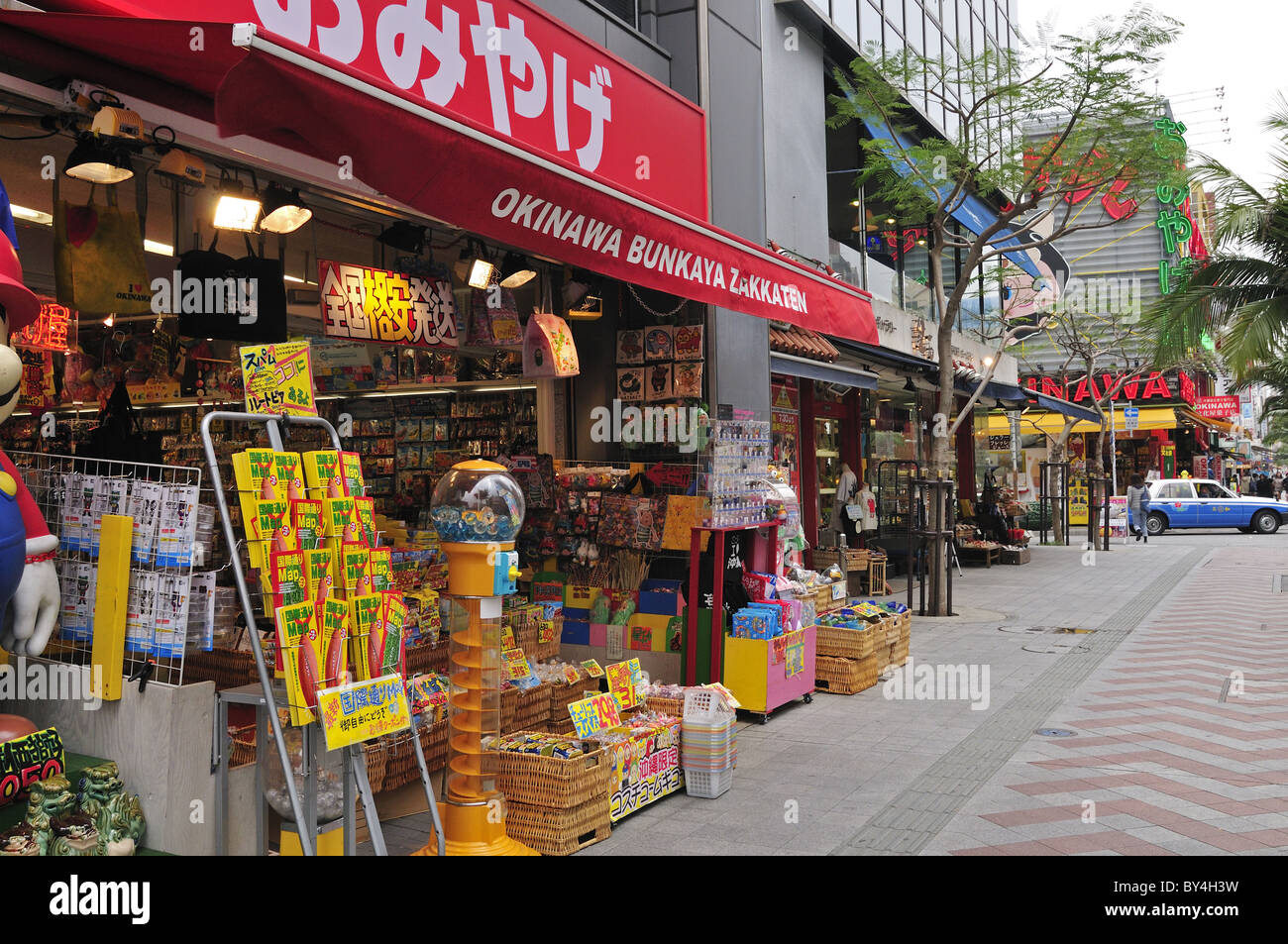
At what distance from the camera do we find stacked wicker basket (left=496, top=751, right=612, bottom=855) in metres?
4.81

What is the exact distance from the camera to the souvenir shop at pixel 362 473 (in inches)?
144

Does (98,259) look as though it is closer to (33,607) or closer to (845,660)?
(33,607)

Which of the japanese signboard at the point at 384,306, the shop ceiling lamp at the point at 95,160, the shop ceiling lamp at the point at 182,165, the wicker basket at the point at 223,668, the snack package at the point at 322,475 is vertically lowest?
the wicker basket at the point at 223,668

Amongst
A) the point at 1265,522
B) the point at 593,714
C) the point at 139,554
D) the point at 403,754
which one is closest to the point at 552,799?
the point at 593,714

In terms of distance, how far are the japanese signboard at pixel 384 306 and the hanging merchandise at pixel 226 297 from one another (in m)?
0.63

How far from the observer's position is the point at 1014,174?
12281 mm

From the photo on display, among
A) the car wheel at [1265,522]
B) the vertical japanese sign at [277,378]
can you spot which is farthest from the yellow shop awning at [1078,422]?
the vertical japanese sign at [277,378]

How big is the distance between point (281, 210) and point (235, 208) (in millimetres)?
311

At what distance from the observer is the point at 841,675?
8469mm

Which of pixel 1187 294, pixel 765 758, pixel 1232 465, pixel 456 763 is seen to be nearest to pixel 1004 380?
pixel 1187 294

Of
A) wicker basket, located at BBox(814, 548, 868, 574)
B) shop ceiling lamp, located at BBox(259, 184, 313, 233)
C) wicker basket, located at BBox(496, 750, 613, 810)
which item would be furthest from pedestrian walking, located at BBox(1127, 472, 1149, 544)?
shop ceiling lamp, located at BBox(259, 184, 313, 233)

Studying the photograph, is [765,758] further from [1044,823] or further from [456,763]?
[456,763]

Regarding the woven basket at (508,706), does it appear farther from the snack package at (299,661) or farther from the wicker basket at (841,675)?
the wicker basket at (841,675)

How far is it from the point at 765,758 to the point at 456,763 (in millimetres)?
2738
